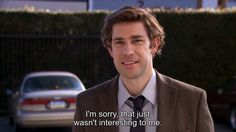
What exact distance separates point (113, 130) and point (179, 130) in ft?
1.13

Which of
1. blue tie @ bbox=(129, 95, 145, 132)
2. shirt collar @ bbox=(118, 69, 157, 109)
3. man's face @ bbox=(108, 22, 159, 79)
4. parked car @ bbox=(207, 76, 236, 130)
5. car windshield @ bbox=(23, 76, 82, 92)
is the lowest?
parked car @ bbox=(207, 76, 236, 130)

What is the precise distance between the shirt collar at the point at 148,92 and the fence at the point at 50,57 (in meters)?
12.6

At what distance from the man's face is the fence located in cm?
1272

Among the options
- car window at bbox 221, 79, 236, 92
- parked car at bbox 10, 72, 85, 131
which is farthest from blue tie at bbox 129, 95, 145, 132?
car window at bbox 221, 79, 236, 92

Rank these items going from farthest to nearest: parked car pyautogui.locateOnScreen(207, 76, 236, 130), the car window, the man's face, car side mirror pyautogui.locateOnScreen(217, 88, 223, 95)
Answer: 1. car side mirror pyautogui.locateOnScreen(217, 88, 223, 95)
2. the car window
3. parked car pyautogui.locateOnScreen(207, 76, 236, 130)
4. the man's face

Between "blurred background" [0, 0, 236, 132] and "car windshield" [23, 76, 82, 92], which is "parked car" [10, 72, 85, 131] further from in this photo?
"blurred background" [0, 0, 236, 132]

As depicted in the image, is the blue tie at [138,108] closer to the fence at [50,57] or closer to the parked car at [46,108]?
the parked car at [46,108]

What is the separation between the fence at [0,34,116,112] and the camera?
1510 centimetres

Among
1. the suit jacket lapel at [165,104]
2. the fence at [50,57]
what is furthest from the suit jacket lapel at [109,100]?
Result: the fence at [50,57]

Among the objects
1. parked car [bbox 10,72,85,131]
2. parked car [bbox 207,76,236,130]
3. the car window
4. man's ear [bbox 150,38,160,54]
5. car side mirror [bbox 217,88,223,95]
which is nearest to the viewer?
man's ear [bbox 150,38,160,54]

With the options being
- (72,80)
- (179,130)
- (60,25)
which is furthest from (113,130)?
(60,25)

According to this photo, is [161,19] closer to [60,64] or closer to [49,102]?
[60,64]

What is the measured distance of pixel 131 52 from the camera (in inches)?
101

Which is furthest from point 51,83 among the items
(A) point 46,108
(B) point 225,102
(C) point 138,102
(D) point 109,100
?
(C) point 138,102
